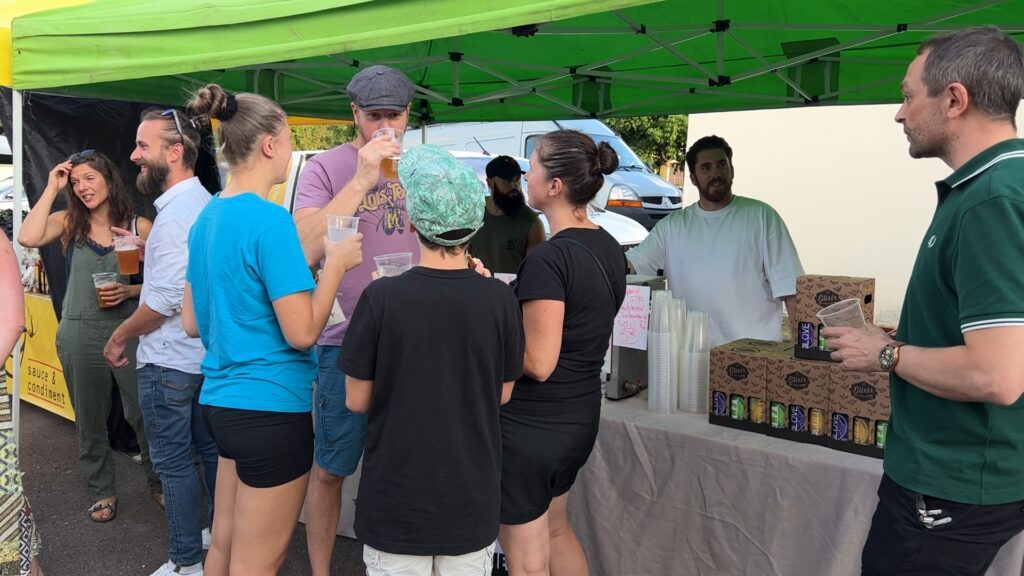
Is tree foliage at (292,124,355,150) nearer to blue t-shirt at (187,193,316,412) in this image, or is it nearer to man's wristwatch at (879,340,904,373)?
blue t-shirt at (187,193,316,412)

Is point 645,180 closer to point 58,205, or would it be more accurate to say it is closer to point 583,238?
point 58,205

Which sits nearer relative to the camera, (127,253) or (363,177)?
(363,177)

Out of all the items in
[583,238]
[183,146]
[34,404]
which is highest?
[183,146]

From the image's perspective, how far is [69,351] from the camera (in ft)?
11.0

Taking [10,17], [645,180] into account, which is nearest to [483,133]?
[645,180]

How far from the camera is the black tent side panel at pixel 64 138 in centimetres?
372

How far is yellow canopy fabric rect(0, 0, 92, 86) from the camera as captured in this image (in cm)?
306

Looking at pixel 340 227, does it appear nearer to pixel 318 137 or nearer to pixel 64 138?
pixel 64 138

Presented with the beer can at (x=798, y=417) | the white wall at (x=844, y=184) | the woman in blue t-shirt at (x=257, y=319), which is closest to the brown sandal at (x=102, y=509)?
the woman in blue t-shirt at (x=257, y=319)

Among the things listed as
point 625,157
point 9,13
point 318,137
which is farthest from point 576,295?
point 318,137

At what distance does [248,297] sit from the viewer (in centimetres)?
175

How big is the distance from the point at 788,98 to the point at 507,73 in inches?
75.0

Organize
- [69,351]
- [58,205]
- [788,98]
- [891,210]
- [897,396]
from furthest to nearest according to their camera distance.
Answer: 1. [891,210]
2. [788,98]
3. [58,205]
4. [69,351]
5. [897,396]

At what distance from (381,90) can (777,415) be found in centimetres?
156
